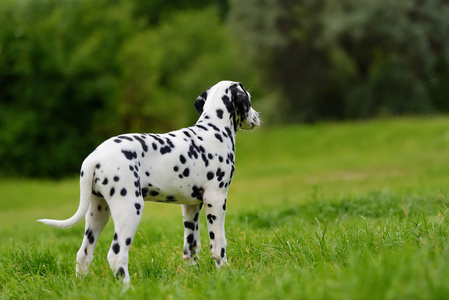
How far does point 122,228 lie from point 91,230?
448mm

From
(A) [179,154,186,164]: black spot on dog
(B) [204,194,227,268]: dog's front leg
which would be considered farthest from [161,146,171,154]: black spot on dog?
(B) [204,194,227,268]: dog's front leg

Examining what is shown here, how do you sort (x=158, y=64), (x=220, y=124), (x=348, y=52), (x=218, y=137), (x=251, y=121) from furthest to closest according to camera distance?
(x=158, y=64) < (x=348, y=52) < (x=251, y=121) < (x=220, y=124) < (x=218, y=137)

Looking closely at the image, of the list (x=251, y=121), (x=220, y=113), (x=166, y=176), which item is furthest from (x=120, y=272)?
(x=251, y=121)

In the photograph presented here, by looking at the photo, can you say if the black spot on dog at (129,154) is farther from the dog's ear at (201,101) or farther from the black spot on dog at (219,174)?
the dog's ear at (201,101)

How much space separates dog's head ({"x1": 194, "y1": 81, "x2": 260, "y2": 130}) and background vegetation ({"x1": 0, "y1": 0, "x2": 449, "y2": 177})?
813 inches

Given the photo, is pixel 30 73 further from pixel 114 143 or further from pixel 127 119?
pixel 114 143

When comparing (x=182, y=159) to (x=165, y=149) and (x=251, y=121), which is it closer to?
(x=165, y=149)

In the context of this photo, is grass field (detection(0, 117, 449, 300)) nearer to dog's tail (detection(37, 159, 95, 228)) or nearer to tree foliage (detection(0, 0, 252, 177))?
dog's tail (detection(37, 159, 95, 228))

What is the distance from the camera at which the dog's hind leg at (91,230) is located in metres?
4.39

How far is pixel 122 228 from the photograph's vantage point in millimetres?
4102

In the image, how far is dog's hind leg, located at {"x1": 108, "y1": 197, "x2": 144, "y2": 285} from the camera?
4.08 metres

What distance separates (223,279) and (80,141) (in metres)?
23.1

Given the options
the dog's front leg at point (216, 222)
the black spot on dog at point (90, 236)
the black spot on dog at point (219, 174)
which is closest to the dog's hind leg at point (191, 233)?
the dog's front leg at point (216, 222)

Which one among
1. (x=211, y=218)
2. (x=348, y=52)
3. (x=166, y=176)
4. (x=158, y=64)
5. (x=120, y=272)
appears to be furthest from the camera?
(x=158, y=64)
